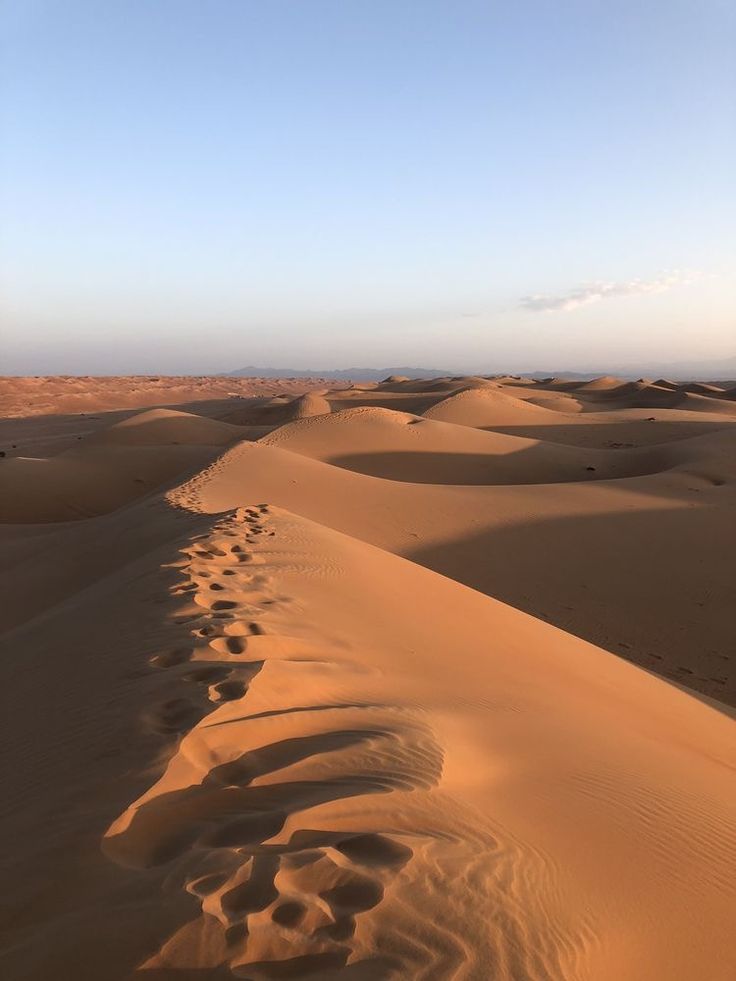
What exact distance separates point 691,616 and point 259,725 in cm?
780

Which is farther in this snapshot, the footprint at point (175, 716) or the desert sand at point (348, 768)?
the footprint at point (175, 716)

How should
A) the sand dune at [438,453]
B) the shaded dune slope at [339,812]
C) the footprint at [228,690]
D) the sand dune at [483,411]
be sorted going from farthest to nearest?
the sand dune at [483,411] → the sand dune at [438,453] → the footprint at [228,690] → the shaded dune slope at [339,812]

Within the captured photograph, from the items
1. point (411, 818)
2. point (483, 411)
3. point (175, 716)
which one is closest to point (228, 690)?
point (175, 716)

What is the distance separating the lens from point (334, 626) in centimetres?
478

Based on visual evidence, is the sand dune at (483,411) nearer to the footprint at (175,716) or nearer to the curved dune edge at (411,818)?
the curved dune edge at (411,818)

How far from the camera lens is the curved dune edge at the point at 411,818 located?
5.48 feet

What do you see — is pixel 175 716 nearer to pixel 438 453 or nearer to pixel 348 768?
pixel 348 768

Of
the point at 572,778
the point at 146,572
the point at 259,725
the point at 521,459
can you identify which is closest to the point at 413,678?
the point at 572,778

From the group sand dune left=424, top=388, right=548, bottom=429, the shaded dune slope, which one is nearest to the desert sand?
the shaded dune slope

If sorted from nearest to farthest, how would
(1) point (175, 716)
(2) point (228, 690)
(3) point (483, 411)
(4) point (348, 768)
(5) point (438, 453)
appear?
(4) point (348, 768)
(1) point (175, 716)
(2) point (228, 690)
(5) point (438, 453)
(3) point (483, 411)

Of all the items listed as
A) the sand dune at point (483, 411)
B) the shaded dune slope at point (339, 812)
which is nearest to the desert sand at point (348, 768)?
the shaded dune slope at point (339, 812)

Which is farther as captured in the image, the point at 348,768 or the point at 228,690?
the point at 228,690

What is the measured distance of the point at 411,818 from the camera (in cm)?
219

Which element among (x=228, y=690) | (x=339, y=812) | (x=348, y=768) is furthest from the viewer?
(x=228, y=690)
